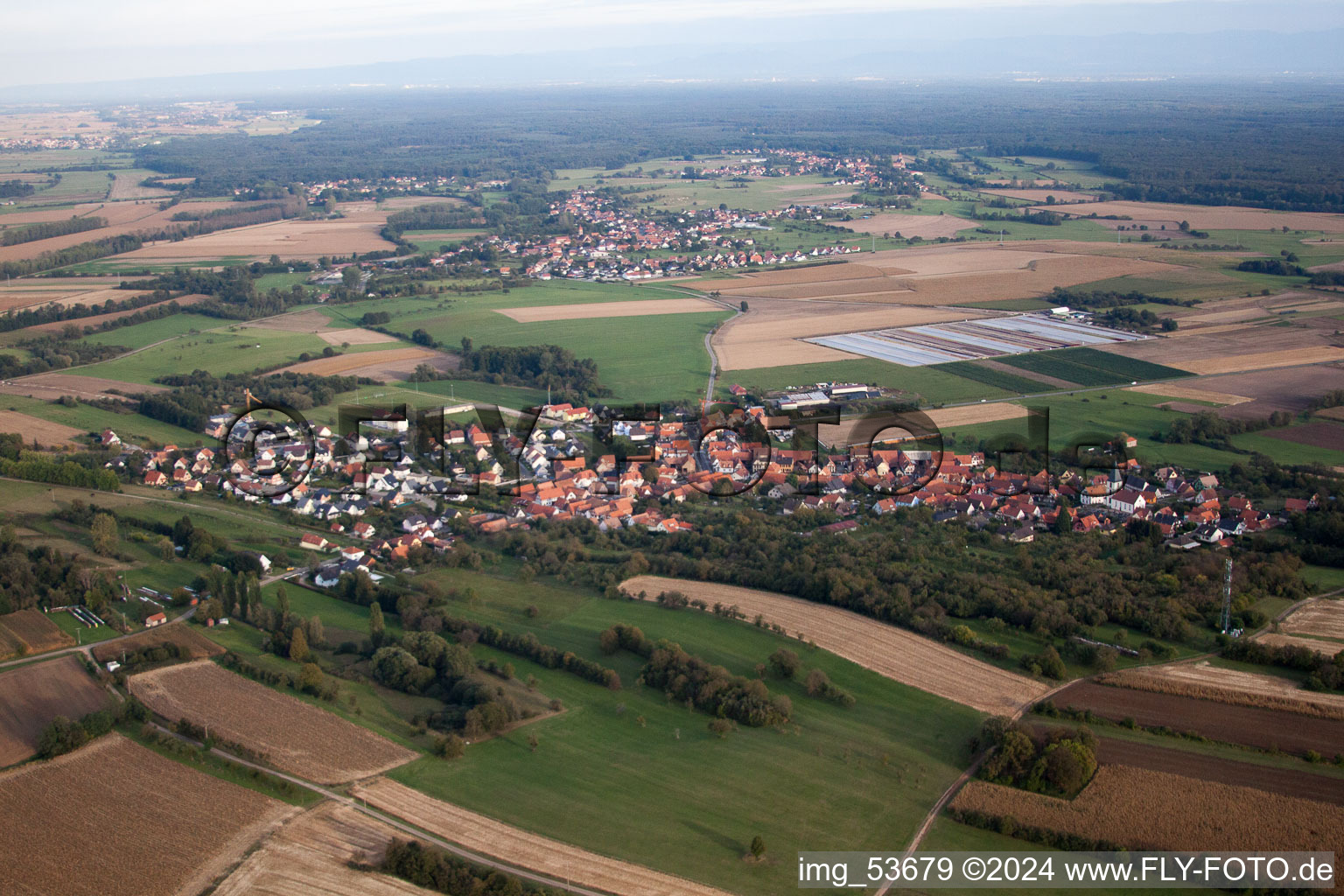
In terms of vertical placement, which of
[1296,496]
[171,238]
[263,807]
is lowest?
[263,807]

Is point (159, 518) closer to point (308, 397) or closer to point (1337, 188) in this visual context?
point (308, 397)

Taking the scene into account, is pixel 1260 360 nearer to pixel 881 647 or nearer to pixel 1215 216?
pixel 881 647

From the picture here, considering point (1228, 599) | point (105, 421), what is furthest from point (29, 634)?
point (1228, 599)

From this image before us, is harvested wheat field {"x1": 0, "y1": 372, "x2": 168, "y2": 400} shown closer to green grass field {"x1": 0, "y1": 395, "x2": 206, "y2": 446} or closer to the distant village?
green grass field {"x1": 0, "y1": 395, "x2": 206, "y2": 446}

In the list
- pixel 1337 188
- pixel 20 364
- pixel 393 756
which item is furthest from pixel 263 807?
pixel 1337 188

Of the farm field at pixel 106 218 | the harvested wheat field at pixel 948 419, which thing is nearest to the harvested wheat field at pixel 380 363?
the harvested wheat field at pixel 948 419

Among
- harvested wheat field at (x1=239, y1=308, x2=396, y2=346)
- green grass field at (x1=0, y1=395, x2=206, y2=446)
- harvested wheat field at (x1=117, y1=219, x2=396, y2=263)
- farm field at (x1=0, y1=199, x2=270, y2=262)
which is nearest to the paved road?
green grass field at (x1=0, y1=395, x2=206, y2=446)

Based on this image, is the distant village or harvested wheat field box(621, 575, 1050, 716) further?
the distant village
